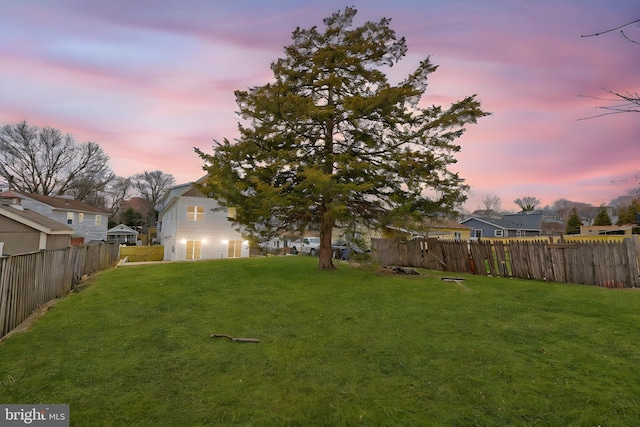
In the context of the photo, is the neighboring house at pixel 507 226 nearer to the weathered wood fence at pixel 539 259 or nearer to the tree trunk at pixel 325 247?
the weathered wood fence at pixel 539 259

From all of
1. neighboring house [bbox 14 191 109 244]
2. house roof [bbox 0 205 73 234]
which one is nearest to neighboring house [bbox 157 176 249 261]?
house roof [bbox 0 205 73 234]

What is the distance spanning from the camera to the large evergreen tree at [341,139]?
11320 millimetres

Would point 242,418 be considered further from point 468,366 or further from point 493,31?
point 493,31

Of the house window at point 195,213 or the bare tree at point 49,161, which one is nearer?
the house window at point 195,213

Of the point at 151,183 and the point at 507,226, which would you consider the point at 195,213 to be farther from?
the point at 151,183

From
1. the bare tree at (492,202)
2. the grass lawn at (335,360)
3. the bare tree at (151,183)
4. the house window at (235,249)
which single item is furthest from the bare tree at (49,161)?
the bare tree at (492,202)

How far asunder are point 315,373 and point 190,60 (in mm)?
12994

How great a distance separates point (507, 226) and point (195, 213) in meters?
39.1

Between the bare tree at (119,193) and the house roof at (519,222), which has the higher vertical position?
the bare tree at (119,193)

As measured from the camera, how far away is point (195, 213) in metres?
25.9

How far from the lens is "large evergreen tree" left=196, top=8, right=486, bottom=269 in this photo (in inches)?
446

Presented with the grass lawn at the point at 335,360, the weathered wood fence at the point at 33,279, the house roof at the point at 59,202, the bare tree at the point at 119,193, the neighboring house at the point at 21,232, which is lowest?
the grass lawn at the point at 335,360

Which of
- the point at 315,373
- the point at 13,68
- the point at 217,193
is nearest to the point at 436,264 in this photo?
the point at 217,193

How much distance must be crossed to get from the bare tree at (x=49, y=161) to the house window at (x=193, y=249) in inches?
1177
